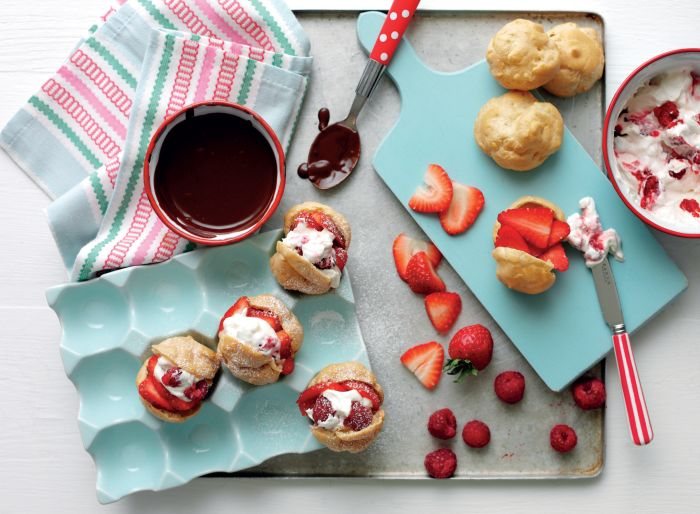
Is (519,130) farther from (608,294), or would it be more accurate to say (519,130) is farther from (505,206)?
(608,294)

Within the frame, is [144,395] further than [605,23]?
No

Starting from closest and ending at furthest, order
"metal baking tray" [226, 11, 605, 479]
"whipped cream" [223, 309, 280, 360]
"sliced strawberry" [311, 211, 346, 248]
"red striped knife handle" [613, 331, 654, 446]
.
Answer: "whipped cream" [223, 309, 280, 360] → "sliced strawberry" [311, 211, 346, 248] → "red striped knife handle" [613, 331, 654, 446] → "metal baking tray" [226, 11, 605, 479]

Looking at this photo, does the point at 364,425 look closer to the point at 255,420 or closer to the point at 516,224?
the point at 255,420

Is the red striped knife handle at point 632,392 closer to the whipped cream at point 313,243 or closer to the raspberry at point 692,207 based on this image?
the raspberry at point 692,207

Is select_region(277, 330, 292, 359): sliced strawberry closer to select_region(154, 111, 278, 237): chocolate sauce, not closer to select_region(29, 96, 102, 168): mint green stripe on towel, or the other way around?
select_region(154, 111, 278, 237): chocolate sauce

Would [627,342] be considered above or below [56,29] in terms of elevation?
below

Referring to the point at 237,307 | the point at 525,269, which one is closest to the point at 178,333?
the point at 237,307

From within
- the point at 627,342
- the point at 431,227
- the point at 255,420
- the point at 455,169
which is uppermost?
the point at 455,169

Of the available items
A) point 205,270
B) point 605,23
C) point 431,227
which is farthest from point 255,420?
point 605,23

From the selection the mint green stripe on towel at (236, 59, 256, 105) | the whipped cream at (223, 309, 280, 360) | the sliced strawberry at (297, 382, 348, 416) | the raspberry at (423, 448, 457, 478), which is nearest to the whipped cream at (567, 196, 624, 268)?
the raspberry at (423, 448, 457, 478)
